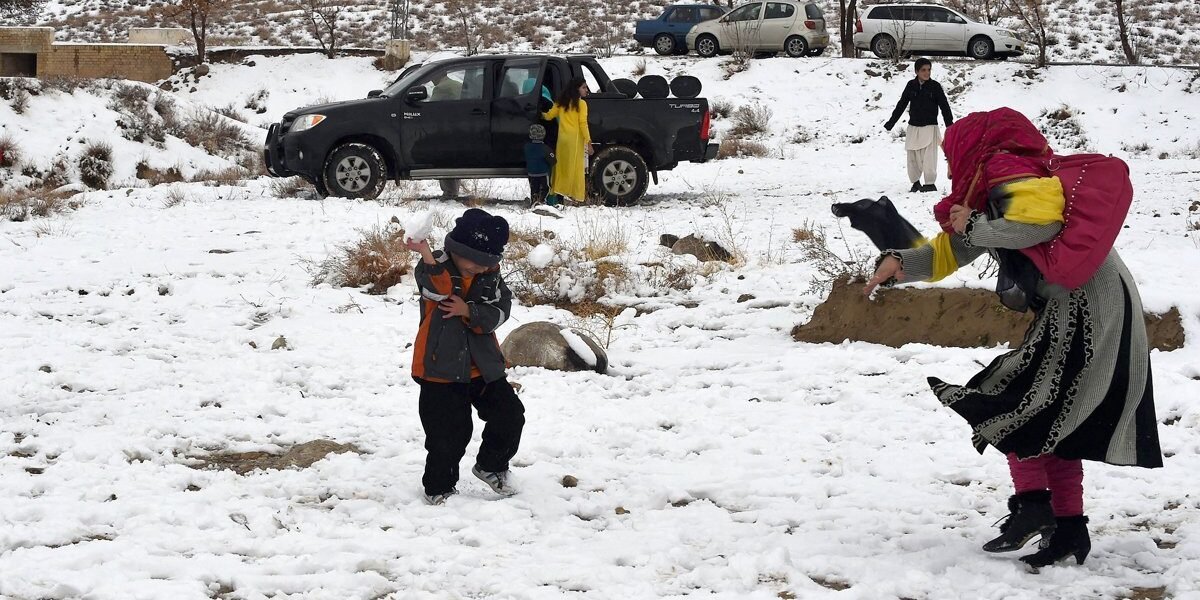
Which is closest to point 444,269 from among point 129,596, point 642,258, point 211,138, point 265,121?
point 129,596

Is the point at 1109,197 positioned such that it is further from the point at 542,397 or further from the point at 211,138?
the point at 211,138

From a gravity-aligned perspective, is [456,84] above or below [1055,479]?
above

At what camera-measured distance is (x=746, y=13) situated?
29734 mm

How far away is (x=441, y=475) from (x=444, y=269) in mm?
886

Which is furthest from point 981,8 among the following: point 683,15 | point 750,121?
point 750,121

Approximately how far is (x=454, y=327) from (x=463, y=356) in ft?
0.41

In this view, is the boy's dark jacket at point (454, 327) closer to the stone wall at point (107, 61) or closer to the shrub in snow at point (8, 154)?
the shrub in snow at point (8, 154)

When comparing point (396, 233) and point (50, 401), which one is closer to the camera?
point (50, 401)

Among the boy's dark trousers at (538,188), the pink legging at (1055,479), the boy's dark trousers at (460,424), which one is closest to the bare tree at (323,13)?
the boy's dark trousers at (538,188)

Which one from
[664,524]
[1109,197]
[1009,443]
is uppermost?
[1109,197]

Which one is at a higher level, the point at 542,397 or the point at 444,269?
the point at 444,269

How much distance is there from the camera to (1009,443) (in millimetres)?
3947

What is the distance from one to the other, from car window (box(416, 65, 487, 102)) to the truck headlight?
117 centimetres

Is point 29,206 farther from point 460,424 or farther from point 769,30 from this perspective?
point 769,30
